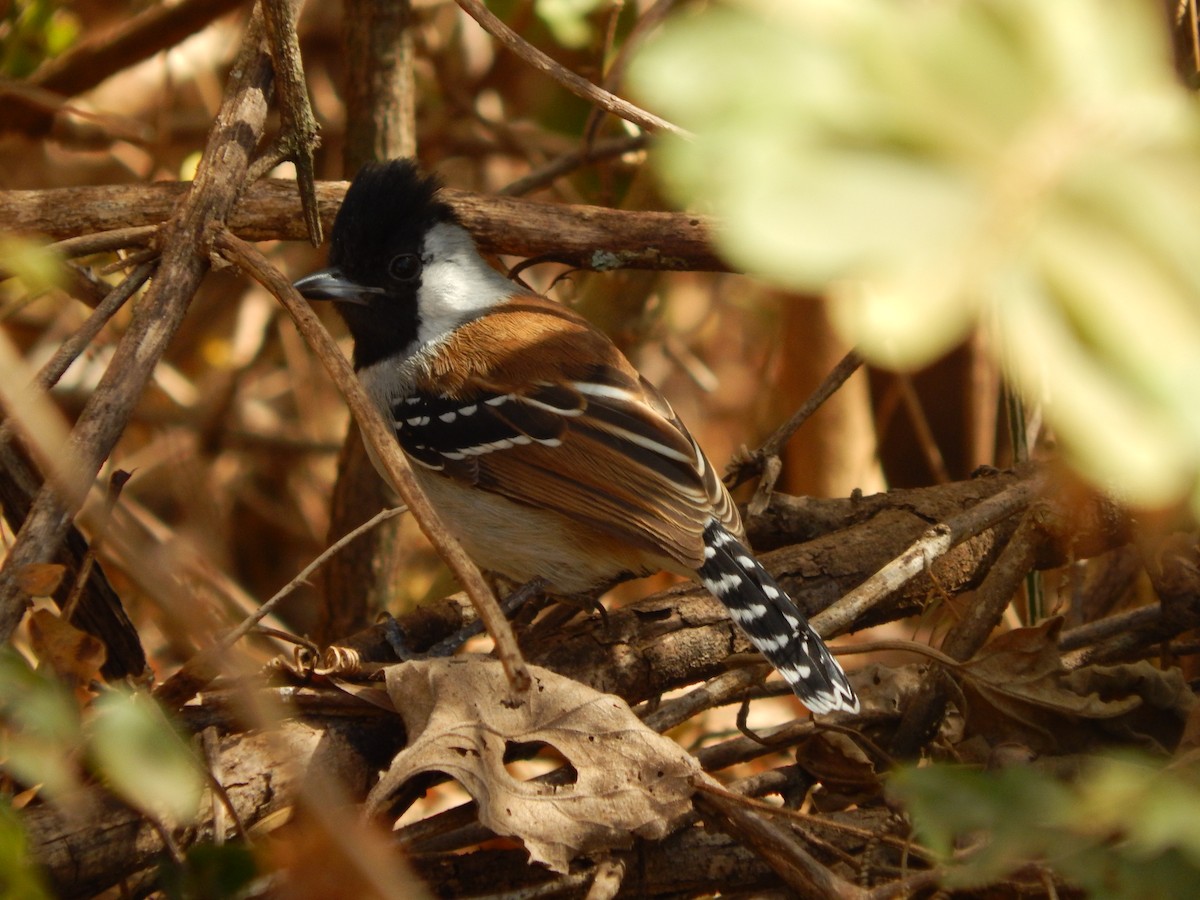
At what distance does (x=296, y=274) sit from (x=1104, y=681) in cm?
444

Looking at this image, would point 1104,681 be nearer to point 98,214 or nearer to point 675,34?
point 675,34

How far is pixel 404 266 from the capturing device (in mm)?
3926

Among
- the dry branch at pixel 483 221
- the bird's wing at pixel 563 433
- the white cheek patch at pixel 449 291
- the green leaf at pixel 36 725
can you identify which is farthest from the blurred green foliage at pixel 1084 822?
the white cheek patch at pixel 449 291

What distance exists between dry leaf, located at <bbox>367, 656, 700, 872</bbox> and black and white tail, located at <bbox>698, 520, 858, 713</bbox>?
546mm

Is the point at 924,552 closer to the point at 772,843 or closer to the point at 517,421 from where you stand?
the point at 772,843

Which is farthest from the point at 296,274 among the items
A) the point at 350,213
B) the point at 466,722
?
the point at 466,722

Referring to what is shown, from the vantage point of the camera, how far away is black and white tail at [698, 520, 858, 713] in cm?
269

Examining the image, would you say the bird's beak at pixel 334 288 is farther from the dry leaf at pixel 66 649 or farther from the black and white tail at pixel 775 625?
the dry leaf at pixel 66 649

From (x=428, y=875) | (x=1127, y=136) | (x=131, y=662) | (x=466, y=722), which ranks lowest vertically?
(x=428, y=875)

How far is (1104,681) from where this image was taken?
2.57m

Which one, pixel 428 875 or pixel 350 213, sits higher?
pixel 350 213

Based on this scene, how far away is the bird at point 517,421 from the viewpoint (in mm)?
3281

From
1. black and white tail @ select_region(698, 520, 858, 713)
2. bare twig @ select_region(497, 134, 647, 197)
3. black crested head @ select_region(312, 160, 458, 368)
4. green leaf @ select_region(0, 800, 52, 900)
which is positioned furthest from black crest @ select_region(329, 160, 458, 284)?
green leaf @ select_region(0, 800, 52, 900)

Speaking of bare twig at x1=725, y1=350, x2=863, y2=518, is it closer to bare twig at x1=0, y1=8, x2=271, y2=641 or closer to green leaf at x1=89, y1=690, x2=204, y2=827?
bare twig at x1=0, y1=8, x2=271, y2=641
